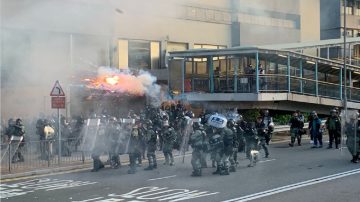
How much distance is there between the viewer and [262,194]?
883 centimetres

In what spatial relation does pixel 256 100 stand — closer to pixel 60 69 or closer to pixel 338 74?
pixel 338 74

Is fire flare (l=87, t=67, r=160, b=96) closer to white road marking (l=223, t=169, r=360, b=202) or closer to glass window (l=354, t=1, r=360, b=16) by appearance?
white road marking (l=223, t=169, r=360, b=202)

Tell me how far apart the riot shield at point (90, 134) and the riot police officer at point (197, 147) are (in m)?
2.55

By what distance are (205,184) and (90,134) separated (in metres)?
4.50

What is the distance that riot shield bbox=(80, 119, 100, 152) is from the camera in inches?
517


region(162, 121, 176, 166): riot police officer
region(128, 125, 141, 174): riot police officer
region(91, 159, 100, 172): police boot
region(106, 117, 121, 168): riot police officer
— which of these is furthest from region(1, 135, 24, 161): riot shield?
region(162, 121, 176, 166): riot police officer

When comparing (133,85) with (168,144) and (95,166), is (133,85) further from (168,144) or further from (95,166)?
(95,166)

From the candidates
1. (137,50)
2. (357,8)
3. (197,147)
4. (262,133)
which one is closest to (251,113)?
(262,133)

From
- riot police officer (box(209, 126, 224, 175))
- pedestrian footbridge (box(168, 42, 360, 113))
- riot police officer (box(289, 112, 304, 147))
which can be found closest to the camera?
riot police officer (box(209, 126, 224, 175))

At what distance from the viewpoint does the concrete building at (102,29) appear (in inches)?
159

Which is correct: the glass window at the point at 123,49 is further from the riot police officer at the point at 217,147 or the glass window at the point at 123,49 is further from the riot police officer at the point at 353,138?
the riot police officer at the point at 353,138

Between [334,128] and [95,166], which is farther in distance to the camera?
[334,128]

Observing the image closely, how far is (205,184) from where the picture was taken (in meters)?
Answer: 10.2

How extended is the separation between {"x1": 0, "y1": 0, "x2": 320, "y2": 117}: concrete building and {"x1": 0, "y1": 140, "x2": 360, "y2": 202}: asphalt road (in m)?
3.18
